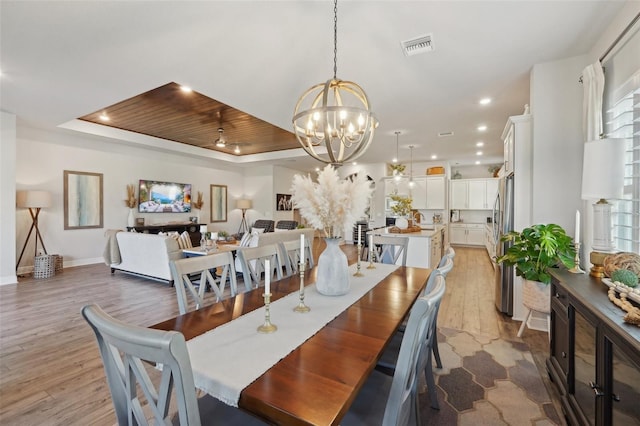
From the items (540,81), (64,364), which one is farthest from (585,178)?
(64,364)

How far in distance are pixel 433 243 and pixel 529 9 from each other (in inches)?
140

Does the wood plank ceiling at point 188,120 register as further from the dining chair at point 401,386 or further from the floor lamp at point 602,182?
the floor lamp at point 602,182

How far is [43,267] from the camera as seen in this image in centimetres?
506

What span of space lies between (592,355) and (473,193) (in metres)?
8.19

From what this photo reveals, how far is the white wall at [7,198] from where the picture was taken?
4.60 m

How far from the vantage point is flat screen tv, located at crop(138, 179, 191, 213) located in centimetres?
704

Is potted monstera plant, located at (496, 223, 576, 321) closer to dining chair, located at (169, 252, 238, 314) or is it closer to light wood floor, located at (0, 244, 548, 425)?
light wood floor, located at (0, 244, 548, 425)

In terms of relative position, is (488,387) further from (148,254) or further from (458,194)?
(458,194)

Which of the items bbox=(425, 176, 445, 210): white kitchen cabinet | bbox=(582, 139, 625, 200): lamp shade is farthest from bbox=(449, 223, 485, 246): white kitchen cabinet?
bbox=(582, 139, 625, 200): lamp shade

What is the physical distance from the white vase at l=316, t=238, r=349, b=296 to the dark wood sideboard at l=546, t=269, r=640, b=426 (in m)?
1.19

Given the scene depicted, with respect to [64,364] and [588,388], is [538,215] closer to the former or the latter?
[588,388]

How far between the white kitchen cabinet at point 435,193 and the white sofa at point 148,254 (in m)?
7.01

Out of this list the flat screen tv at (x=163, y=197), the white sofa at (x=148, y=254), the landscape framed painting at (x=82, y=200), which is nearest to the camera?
the white sofa at (x=148, y=254)

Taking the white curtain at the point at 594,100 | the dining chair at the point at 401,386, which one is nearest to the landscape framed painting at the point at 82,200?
the dining chair at the point at 401,386
